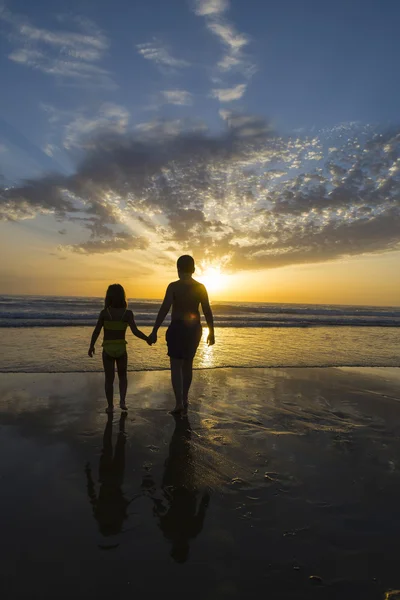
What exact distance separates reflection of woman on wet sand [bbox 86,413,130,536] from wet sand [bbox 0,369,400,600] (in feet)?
0.05

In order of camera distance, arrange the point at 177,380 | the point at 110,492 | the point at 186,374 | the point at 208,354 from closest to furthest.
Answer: the point at 110,492, the point at 177,380, the point at 186,374, the point at 208,354

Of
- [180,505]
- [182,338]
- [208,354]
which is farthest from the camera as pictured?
[208,354]

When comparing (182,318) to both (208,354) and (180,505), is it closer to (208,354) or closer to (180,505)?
(180,505)

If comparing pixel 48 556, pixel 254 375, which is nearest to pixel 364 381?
pixel 254 375

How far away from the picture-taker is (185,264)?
5.50m

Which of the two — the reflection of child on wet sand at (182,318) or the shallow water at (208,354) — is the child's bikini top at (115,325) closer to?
the reflection of child on wet sand at (182,318)

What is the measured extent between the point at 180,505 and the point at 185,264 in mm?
3446

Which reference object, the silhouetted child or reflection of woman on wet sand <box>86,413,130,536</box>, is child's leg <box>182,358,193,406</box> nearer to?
the silhouetted child

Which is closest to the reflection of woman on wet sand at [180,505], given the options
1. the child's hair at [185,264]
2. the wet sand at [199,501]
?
the wet sand at [199,501]

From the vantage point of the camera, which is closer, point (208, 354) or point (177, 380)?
point (177, 380)

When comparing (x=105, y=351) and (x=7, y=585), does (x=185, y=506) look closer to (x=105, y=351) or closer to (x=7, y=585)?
(x=7, y=585)

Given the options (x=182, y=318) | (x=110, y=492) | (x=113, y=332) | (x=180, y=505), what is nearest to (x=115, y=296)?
(x=113, y=332)

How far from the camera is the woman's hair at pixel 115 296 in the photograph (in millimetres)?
5602

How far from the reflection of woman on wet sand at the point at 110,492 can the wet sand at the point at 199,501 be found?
15 mm
